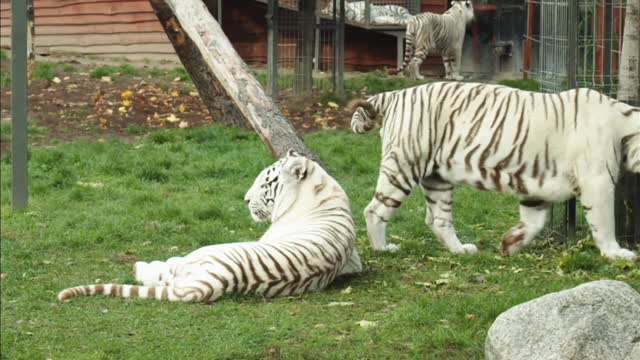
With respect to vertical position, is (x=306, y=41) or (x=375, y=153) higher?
(x=306, y=41)

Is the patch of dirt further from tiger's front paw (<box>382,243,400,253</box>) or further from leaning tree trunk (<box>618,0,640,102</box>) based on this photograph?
leaning tree trunk (<box>618,0,640,102</box>)

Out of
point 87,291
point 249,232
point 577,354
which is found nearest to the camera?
point 577,354

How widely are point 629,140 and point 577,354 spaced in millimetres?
3330

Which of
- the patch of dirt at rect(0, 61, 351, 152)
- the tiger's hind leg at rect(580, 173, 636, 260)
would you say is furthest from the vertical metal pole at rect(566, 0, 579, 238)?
the patch of dirt at rect(0, 61, 351, 152)

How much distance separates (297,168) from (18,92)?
3139 mm

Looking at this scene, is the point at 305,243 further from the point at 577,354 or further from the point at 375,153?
the point at 375,153

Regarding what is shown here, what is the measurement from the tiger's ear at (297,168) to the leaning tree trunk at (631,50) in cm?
254

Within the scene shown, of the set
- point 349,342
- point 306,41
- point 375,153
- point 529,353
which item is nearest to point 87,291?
point 349,342

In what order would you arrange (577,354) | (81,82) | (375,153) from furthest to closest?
(81,82) < (375,153) < (577,354)

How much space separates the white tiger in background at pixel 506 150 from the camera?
8.16 metres

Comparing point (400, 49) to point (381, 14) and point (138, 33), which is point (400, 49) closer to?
point (381, 14)

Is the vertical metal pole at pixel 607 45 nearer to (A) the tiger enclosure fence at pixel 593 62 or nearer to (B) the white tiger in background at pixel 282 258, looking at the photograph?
(A) the tiger enclosure fence at pixel 593 62

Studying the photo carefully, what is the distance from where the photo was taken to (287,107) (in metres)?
15.6

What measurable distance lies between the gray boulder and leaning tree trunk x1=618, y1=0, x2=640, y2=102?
11.2 feet
